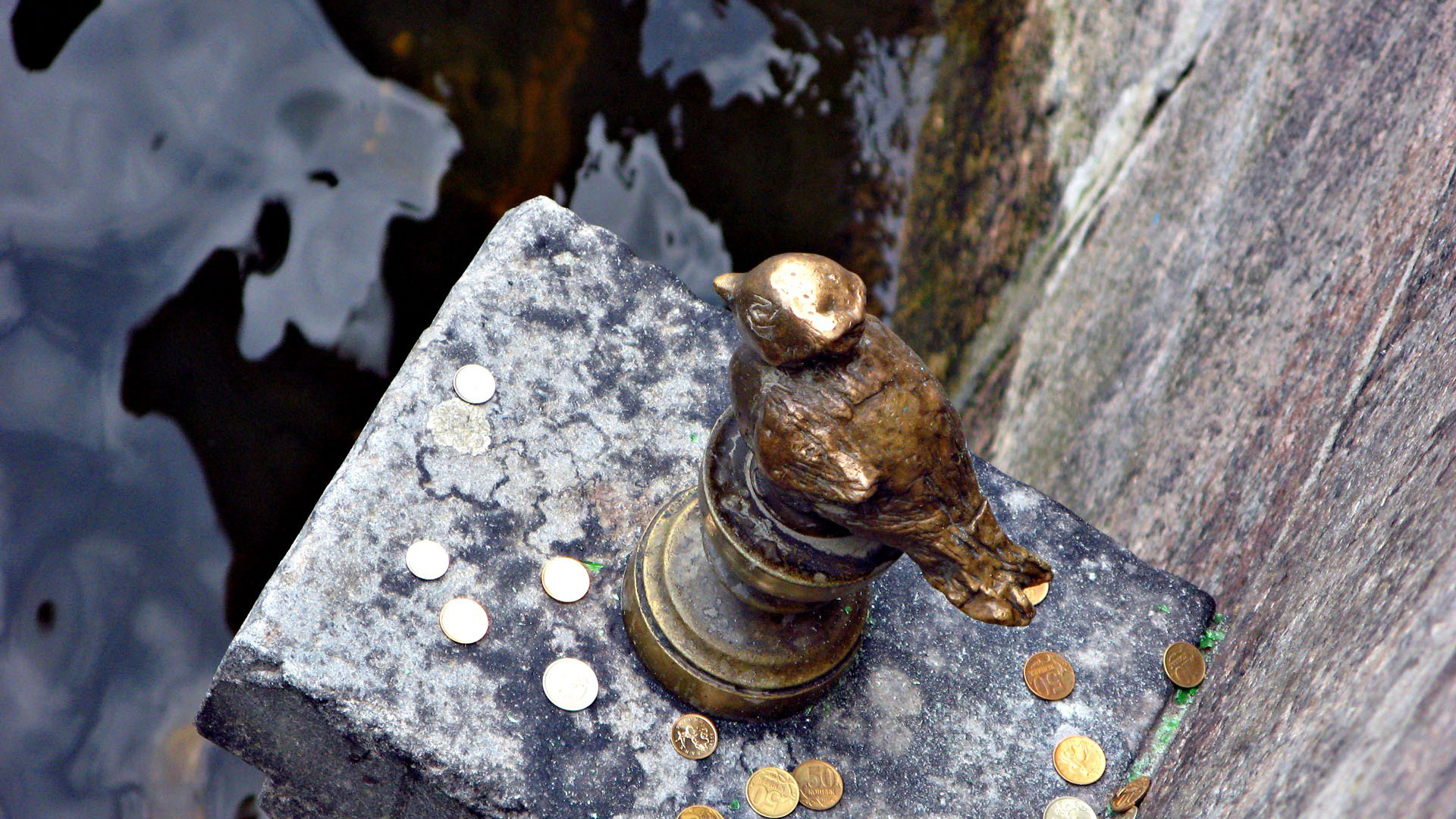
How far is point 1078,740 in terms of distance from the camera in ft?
6.23

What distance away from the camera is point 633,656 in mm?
1868

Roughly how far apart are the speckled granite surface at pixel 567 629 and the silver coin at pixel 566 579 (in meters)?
0.02

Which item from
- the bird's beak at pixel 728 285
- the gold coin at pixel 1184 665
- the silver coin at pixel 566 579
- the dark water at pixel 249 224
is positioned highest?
the bird's beak at pixel 728 285

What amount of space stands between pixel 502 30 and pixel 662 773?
2.38 meters

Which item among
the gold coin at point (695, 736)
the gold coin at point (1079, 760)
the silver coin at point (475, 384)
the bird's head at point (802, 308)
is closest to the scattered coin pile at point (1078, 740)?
the gold coin at point (1079, 760)

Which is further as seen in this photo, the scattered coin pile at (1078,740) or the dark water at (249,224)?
the dark water at (249,224)

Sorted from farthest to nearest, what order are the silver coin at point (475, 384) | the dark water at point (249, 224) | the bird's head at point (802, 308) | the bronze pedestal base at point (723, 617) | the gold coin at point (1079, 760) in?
the dark water at point (249, 224) < the silver coin at point (475, 384) < the gold coin at point (1079, 760) < the bronze pedestal base at point (723, 617) < the bird's head at point (802, 308)

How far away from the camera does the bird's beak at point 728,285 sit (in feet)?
4.86

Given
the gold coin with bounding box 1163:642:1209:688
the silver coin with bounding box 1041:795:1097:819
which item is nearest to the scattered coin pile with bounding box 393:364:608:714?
the silver coin with bounding box 1041:795:1097:819

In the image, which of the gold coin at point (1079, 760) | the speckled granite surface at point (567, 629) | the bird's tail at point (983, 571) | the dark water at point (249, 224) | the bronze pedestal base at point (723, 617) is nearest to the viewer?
the bird's tail at point (983, 571)

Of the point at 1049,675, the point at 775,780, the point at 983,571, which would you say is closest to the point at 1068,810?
the point at 1049,675

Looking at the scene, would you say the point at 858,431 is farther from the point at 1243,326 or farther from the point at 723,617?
the point at 1243,326

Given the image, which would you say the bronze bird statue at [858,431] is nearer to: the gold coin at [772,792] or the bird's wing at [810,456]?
the bird's wing at [810,456]

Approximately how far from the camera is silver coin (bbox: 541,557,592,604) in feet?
6.22
